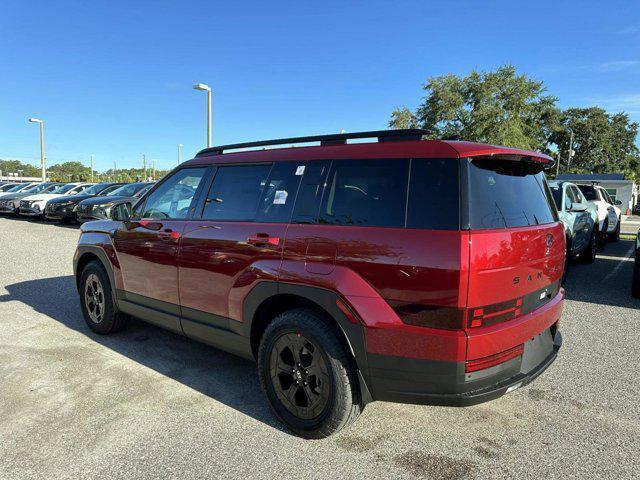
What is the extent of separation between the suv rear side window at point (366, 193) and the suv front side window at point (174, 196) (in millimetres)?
1455

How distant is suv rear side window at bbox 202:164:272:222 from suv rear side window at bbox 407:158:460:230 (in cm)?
122

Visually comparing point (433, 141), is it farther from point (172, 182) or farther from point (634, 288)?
point (634, 288)

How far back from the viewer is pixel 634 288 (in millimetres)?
6539

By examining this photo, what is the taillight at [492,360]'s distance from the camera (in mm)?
2332

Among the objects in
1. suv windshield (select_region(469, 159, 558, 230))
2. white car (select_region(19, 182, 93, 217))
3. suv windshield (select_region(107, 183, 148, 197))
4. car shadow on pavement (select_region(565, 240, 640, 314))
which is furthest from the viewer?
white car (select_region(19, 182, 93, 217))

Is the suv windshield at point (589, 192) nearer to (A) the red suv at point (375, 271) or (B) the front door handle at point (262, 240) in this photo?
(A) the red suv at point (375, 271)

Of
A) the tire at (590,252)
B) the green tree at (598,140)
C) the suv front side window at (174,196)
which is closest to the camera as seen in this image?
the suv front side window at (174,196)

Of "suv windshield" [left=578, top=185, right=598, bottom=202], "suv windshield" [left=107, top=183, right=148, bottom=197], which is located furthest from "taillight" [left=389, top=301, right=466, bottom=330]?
"suv windshield" [left=107, top=183, right=148, bottom=197]

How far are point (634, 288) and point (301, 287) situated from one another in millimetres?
6068

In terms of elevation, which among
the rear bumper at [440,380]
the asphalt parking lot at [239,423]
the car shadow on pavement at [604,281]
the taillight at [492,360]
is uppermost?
the taillight at [492,360]

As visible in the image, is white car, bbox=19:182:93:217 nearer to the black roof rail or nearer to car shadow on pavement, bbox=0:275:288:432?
car shadow on pavement, bbox=0:275:288:432

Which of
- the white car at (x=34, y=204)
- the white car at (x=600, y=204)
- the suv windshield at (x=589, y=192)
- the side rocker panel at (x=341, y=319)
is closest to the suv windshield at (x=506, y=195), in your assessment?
the side rocker panel at (x=341, y=319)

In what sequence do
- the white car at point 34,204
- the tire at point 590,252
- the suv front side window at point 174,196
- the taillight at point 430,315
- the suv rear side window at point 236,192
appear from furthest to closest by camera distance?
1. the white car at point 34,204
2. the tire at point 590,252
3. the suv front side window at point 174,196
4. the suv rear side window at point 236,192
5. the taillight at point 430,315

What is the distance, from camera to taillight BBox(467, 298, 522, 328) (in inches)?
90.3
